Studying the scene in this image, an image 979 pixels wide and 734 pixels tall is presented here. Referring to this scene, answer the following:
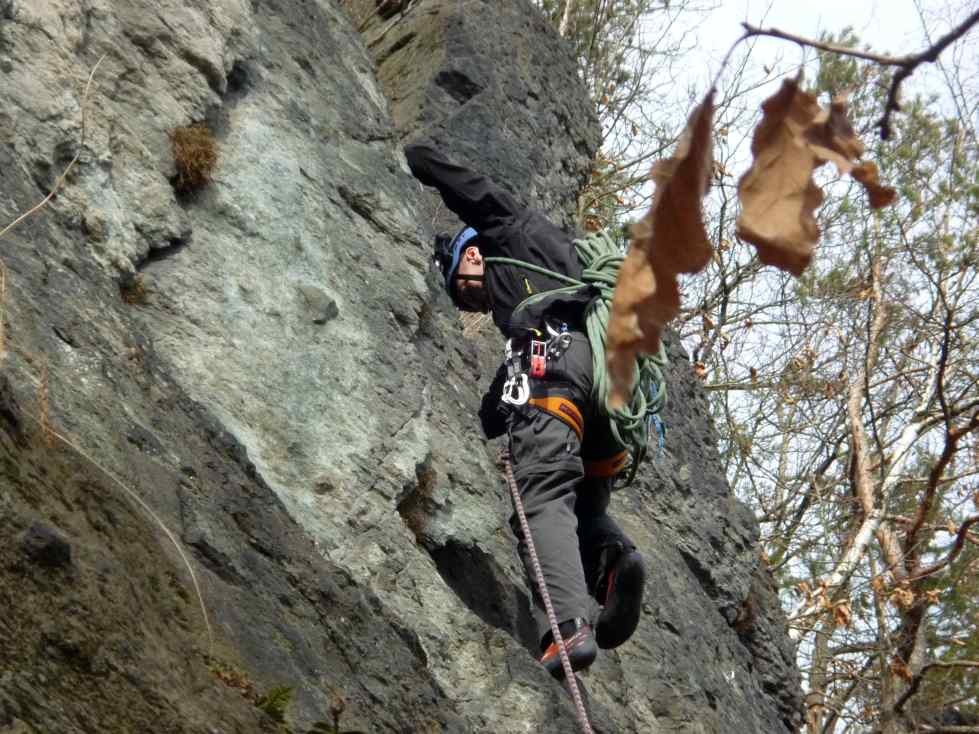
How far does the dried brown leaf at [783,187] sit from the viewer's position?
1.58 m

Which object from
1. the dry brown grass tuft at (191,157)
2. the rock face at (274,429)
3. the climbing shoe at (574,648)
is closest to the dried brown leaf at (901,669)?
the rock face at (274,429)

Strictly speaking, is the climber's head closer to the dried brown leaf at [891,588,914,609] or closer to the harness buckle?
the harness buckle

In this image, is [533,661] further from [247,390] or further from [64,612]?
[64,612]

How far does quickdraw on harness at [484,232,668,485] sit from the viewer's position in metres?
5.53

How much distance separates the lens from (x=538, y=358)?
18.2 ft

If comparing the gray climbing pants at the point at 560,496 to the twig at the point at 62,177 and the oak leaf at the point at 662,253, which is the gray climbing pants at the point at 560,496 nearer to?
the twig at the point at 62,177

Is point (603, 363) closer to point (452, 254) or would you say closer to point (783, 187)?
point (452, 254)

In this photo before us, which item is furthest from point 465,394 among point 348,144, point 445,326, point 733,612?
point 733,612

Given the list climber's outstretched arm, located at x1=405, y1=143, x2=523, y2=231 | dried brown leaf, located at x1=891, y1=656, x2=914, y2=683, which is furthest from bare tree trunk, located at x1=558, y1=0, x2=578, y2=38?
climber's outstretched arm, located at x1=405, y1=143, x2=523, y2=231

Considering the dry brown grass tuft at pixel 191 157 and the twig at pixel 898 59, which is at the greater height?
the dry brown grass tuft at pixel 191 157

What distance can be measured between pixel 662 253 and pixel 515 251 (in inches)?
170

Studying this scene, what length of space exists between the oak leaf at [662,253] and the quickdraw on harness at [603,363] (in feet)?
12.6

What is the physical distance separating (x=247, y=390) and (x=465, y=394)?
147cm

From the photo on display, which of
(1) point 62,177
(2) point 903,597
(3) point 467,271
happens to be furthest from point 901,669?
(1) point 62,177
